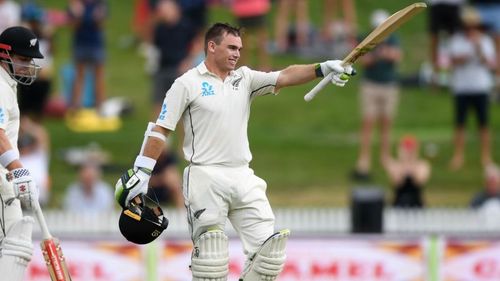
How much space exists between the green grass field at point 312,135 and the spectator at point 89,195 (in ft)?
2.82

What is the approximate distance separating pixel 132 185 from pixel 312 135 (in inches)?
387

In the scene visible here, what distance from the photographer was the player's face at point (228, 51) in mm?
10188

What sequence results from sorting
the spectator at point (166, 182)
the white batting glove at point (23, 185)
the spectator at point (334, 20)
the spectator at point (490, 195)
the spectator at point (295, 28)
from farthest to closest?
the spectator at point (295, 28) → the spectator at point (334, 20) → the spectator at point (166, 182) → the spectator at point (490, 195) → the white batting glove at point (23, 185)

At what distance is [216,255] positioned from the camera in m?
10.2

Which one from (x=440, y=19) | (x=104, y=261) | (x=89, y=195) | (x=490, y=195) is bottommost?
(x=104, y=261)

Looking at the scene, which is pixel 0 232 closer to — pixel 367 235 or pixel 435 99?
pixel 367 235

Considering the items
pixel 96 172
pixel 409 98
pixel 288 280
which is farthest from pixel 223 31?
pixel 409 98

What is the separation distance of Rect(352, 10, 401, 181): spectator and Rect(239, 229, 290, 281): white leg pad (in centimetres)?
761

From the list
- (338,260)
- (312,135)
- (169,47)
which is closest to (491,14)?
(312,135)

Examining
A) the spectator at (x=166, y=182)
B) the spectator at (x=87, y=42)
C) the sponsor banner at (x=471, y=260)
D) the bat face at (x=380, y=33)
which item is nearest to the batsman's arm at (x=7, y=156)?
the bat face at (x=380, y=33)

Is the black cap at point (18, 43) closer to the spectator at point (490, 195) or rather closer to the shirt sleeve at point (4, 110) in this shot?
the shirt sleeve at point (4, 110)

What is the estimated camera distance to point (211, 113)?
33.3 ft

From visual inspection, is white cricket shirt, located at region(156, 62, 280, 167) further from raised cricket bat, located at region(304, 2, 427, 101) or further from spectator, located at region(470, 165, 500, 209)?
spectator, located at region(470, 165, 500, 209)

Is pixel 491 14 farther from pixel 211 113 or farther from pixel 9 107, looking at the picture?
pixel 9 107
